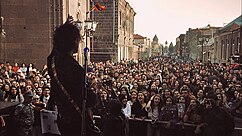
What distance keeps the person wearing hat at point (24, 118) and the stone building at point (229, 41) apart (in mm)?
33103

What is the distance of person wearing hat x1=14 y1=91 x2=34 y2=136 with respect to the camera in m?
5.30

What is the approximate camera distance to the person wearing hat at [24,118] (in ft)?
17.4

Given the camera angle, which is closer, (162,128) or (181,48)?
(162,128)

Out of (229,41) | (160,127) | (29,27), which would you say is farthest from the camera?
(229,41)

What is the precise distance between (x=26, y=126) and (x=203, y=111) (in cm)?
370

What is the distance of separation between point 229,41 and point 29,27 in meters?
33.6

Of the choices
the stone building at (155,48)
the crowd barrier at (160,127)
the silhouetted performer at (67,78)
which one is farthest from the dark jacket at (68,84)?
the stone building at (155,48)

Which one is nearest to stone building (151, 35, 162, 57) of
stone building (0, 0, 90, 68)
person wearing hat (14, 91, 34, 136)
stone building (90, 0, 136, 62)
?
stone building (90, 0, 136, 62)

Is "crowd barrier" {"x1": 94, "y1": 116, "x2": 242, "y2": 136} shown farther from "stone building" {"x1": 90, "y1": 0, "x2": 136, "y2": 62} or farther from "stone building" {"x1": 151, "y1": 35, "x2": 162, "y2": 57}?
"stone building" {"x1": 151, "y1": 35, "x2": 162, "y2": 57}

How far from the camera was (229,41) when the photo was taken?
1686 inches

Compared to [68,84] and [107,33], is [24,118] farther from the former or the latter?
[107,33]

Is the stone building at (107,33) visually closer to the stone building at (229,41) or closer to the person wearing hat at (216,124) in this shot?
the stone building at (229,41)

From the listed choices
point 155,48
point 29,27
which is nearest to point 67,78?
point 29,27

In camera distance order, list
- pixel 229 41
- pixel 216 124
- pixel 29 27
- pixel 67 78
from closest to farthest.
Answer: pixel 67 78 → pixel 216 124 → pixel 29 27 → pixel 229 41
